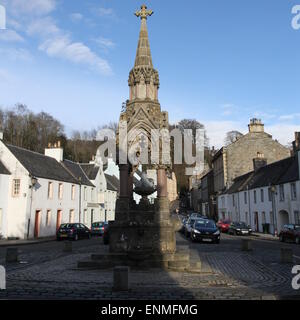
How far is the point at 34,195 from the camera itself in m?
28.7

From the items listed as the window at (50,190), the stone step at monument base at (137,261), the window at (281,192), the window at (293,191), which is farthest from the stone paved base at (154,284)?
the window at (281,192)

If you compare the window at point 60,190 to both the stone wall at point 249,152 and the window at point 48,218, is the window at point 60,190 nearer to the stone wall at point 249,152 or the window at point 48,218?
the window at point 48,218

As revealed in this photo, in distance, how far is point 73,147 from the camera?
201ft

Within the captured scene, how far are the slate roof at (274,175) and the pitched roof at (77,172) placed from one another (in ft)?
65.9

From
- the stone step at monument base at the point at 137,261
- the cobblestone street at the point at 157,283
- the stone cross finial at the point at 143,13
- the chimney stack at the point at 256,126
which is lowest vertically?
the cobblestone street at the point at 157,283

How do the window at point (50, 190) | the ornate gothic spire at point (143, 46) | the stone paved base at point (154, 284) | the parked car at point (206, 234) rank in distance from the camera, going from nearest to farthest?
1. the stone paved base at point (154, 284)
2. the ornate gothic spire at point (143, 46)
3. the parked car at point (206, 234)
4. the window at point (50, 190)

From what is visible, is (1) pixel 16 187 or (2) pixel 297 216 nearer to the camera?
(1) pixel 16 187

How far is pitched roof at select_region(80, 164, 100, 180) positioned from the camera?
41969mm

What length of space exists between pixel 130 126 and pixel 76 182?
78.3 ft

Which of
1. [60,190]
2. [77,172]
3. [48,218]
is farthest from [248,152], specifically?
[48,218]

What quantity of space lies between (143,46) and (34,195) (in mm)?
18901

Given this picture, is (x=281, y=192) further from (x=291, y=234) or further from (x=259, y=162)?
(x=259, y=162)

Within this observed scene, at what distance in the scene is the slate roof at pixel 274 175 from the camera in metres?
31.4
